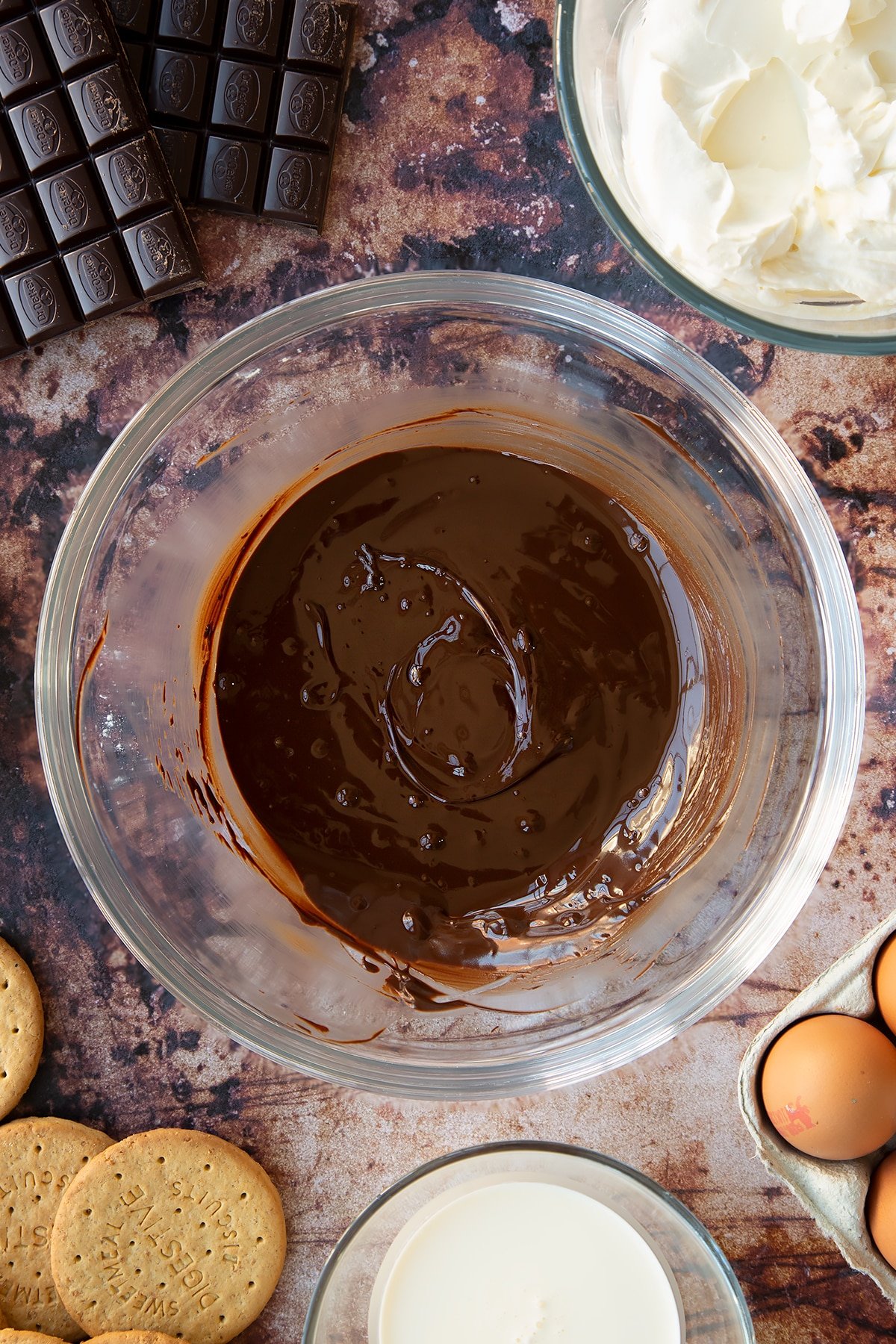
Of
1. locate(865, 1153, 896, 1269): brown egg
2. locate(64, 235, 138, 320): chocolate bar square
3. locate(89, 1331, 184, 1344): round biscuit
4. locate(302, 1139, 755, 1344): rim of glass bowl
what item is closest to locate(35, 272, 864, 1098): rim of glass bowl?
locate(302, 1139, 755, 1344): rim of glass bowl

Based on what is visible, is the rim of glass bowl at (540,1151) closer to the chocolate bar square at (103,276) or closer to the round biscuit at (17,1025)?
the round biscuit at (17,1025)

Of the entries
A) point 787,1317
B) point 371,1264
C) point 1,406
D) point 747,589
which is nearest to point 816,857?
point 747,589

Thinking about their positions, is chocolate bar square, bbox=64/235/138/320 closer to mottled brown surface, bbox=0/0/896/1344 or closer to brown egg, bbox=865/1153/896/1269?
mottled brown surface, bbox=0/0/896/1344

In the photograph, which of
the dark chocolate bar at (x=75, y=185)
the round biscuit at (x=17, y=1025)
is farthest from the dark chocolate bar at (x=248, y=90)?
the round biscuit at (x=17, y=1025)

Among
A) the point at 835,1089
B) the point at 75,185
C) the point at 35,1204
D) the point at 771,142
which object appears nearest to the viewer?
the point at 771,142

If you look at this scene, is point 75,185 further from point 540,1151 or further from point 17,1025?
point 540,1151

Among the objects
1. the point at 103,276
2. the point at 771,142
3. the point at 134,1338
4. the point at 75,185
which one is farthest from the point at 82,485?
the point at 134,1338
